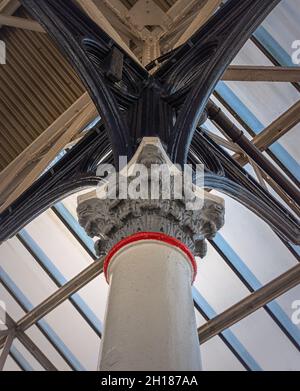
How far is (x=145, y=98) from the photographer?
241 inches

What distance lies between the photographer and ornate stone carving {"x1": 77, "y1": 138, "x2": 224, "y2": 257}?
4914mm

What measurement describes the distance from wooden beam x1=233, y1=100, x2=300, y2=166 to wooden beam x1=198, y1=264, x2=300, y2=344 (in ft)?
7.45

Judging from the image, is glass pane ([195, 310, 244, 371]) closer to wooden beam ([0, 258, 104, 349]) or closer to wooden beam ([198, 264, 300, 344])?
wooden beam ([198, 264, 300, 344])

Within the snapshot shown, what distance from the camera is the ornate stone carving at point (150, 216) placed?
4914mm

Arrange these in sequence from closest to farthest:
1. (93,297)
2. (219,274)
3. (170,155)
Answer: (170,155), (219,274), (93,297)

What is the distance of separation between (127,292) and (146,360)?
624mm

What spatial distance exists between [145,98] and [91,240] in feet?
23.1

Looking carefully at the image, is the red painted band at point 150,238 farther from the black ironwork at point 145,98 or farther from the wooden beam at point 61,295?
the wooden beam at point 61,295

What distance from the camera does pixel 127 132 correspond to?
5637 mm

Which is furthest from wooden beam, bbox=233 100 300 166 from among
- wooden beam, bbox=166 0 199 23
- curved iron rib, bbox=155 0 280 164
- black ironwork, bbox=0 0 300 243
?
curved iron rib, bbox=155 0 280 164

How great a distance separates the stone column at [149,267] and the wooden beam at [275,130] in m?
5.73

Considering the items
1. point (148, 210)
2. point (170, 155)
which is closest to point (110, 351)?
point (148, 210)

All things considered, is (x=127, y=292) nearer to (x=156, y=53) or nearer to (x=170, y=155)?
(x=170, y=155)

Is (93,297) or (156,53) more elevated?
(156,53)
